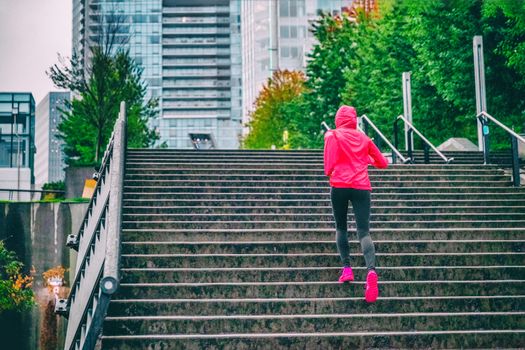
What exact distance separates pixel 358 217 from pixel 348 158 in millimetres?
611

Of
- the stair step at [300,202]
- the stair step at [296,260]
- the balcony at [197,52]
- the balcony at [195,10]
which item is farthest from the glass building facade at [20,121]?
the balcony at [195,10]

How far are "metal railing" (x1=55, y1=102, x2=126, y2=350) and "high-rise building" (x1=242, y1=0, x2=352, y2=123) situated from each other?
76.9 meters

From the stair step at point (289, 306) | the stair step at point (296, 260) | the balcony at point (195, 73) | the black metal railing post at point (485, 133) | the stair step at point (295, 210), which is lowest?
the stair step at point (289, 306)

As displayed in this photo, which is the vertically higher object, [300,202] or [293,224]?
[300,202]

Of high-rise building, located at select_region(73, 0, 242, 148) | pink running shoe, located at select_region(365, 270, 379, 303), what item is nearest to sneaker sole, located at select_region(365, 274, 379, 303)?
pink running shoe, located at select_region(365, 270, 379, 303)

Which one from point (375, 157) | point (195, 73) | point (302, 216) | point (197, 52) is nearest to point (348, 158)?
point (375, 157)

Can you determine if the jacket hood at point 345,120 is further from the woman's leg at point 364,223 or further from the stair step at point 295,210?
the stair step at point 295,210

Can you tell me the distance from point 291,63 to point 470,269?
283 ft

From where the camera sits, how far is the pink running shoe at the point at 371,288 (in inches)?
299

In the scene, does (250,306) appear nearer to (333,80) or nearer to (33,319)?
(33,319)

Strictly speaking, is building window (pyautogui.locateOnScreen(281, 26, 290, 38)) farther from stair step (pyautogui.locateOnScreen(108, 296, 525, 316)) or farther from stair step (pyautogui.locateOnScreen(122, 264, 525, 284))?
stair step (pyautogui.locateOnScreen(108, 296, 525, 316))

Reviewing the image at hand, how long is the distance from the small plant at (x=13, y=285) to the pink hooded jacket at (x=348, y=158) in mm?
15788

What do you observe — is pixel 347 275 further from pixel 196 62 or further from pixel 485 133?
pixel 196 62

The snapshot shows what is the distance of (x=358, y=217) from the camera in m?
7.68
